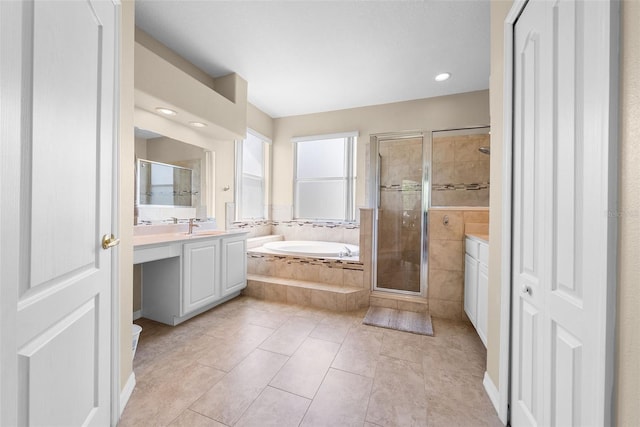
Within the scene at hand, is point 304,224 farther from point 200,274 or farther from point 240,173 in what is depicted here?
point 200,274

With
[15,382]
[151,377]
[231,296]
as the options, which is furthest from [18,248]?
[231,296]

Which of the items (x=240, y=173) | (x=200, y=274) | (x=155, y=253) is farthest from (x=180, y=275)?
(x=240, y=173)

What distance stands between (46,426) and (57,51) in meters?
1.12

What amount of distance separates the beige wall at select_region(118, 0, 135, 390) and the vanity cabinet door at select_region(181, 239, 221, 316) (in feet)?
2.75

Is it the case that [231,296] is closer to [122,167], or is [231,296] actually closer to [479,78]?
[122,167]

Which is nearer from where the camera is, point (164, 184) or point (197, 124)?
point (164, 184)

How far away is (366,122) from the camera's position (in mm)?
3928

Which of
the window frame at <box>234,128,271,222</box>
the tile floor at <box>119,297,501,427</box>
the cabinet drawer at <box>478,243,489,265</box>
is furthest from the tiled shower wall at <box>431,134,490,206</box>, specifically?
the window frame at <box>234,128,271,222</box>

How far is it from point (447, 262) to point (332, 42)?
2.45m

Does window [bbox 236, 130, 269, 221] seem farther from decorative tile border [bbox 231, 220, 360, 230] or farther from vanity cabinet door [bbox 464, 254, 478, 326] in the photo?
vanity cabinet door [bbox 464, 254, 478, 326]

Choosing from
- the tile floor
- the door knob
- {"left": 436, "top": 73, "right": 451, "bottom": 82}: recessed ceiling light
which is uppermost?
{"left": 436, "top": 73, "right": 451, "bottom": 82}: recessed ceiling light

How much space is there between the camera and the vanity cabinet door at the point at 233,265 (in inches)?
104

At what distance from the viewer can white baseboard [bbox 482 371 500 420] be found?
1.31 metres

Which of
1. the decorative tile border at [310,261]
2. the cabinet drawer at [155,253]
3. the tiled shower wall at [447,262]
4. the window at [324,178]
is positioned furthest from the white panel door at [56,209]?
the window at [324,178]
